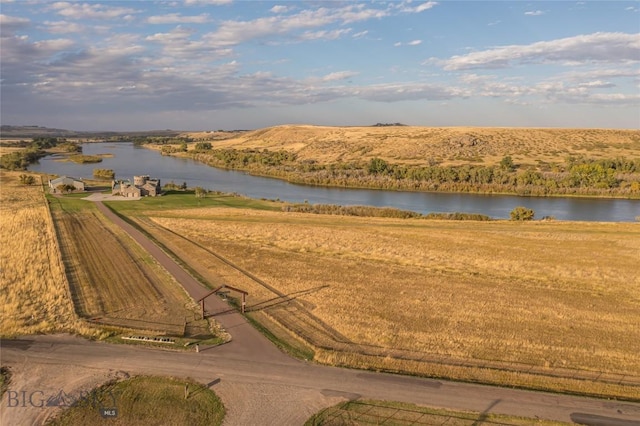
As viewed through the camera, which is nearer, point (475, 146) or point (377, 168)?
point (377, 168)

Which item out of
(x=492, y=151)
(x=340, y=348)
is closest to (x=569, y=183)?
(x=492, y=151)

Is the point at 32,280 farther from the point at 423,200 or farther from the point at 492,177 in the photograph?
the point at 492,177

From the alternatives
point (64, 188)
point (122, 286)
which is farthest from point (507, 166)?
point (122, 286)

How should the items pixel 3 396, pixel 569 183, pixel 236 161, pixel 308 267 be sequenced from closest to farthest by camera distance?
pixel 3 396 → pixel 308 267 → pixel 569 183 → pixel 236 161

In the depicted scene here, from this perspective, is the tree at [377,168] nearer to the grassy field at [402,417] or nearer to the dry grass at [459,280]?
the dry grass at [459,280]

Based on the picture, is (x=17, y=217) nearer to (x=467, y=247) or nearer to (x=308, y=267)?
(x=308, y=267)
